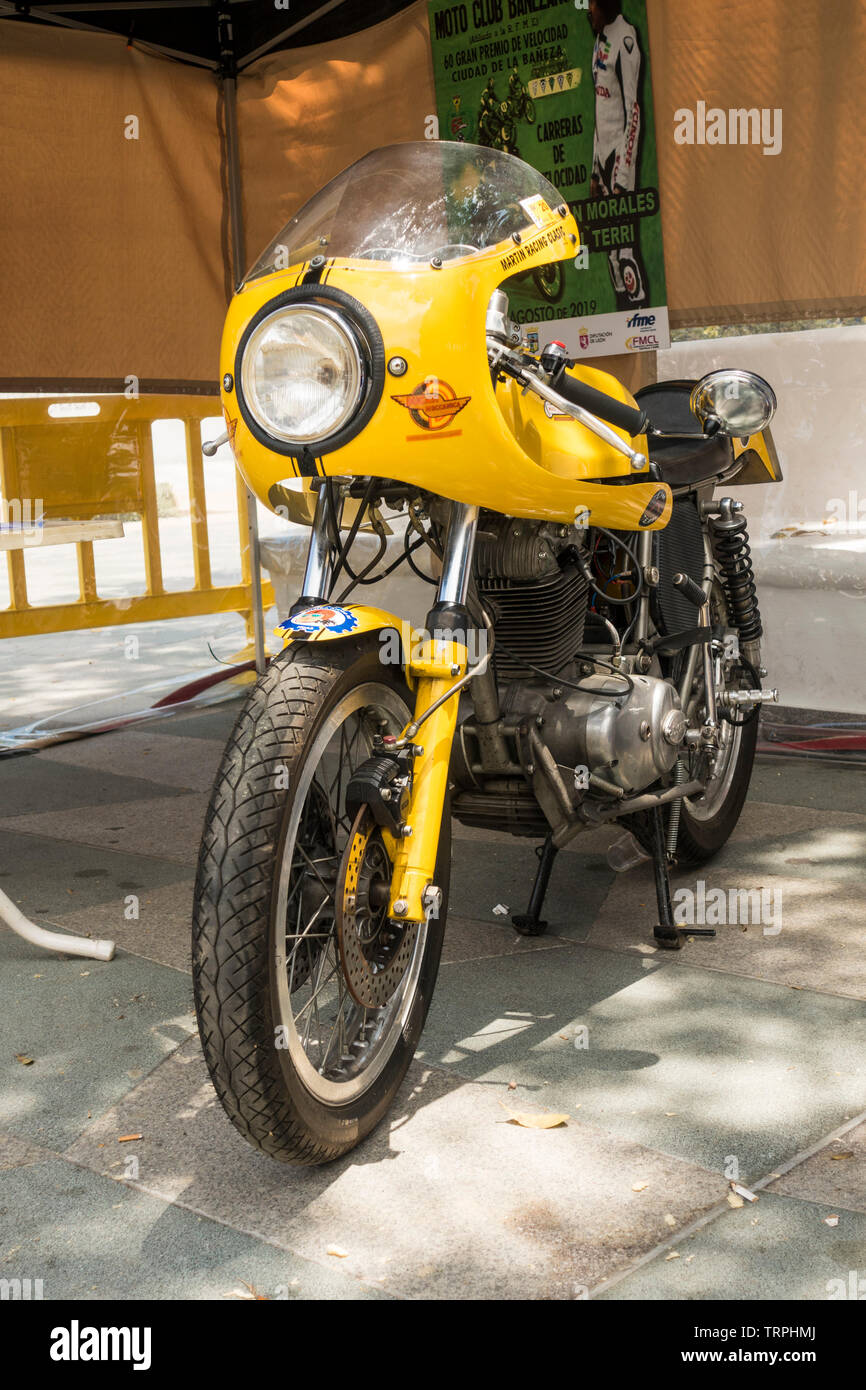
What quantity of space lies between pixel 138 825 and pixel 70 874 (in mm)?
593

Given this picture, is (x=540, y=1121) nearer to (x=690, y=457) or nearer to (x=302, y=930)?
(x=302, y=930)

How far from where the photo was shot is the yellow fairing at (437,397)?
7.67 ft

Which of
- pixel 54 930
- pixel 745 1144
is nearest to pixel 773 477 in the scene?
pixel 745 1144

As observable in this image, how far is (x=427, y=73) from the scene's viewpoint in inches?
217

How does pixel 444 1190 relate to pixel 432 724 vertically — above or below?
below

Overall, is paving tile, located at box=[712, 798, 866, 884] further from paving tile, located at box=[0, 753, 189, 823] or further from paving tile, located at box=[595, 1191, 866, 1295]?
paving tile, located at box=[0, 753, 189, 823]

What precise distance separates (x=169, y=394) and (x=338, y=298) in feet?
12.8

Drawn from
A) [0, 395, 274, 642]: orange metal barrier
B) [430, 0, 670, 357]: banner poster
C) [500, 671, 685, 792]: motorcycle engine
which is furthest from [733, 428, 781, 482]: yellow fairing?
[0, 395, 274, 642]: orange metal barrier

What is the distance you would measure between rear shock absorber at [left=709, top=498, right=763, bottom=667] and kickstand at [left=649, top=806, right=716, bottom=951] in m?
0.67

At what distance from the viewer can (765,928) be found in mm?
3498

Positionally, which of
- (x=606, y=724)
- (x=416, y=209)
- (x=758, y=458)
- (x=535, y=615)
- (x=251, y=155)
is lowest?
(x=606, y=724)

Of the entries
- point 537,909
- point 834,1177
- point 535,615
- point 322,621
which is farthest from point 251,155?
A: point 834,1177

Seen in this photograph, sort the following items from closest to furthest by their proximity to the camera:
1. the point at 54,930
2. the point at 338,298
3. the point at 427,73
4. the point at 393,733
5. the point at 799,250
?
the point at 338,298, the point at 393,733, the point at 54,930, the point at 799,250, the point at 427,73
